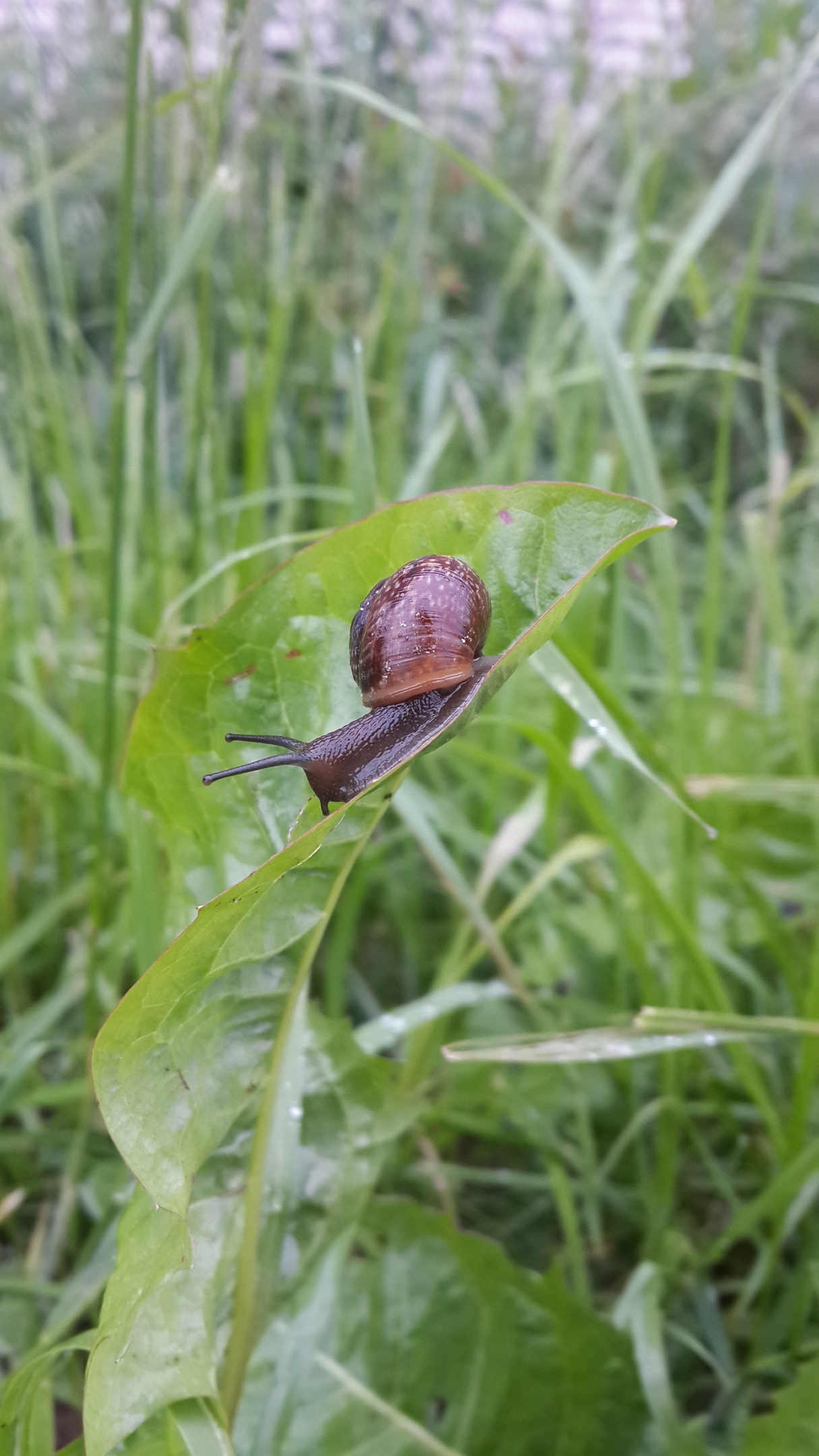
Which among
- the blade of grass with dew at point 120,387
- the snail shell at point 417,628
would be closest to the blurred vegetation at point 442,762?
the blade of grass with dew at point 120,387

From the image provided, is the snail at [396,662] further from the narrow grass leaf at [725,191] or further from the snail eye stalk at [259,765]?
the narrow grass leaf at [725,191]

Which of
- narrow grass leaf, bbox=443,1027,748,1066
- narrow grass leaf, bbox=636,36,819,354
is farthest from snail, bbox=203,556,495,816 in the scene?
narrow grass leaf, bbox=636,36,819,354

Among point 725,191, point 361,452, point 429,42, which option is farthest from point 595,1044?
point 429,42

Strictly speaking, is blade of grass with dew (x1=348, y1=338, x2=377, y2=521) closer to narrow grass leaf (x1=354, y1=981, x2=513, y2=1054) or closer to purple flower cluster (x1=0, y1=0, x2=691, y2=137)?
purple flower cluster (x1=0, y1=0, x2=691, y2=137)

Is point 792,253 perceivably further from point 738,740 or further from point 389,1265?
point 389,1265

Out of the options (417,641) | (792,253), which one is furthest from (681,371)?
(417,641)

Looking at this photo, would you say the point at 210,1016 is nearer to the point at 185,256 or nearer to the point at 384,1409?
the point at 384,1409
